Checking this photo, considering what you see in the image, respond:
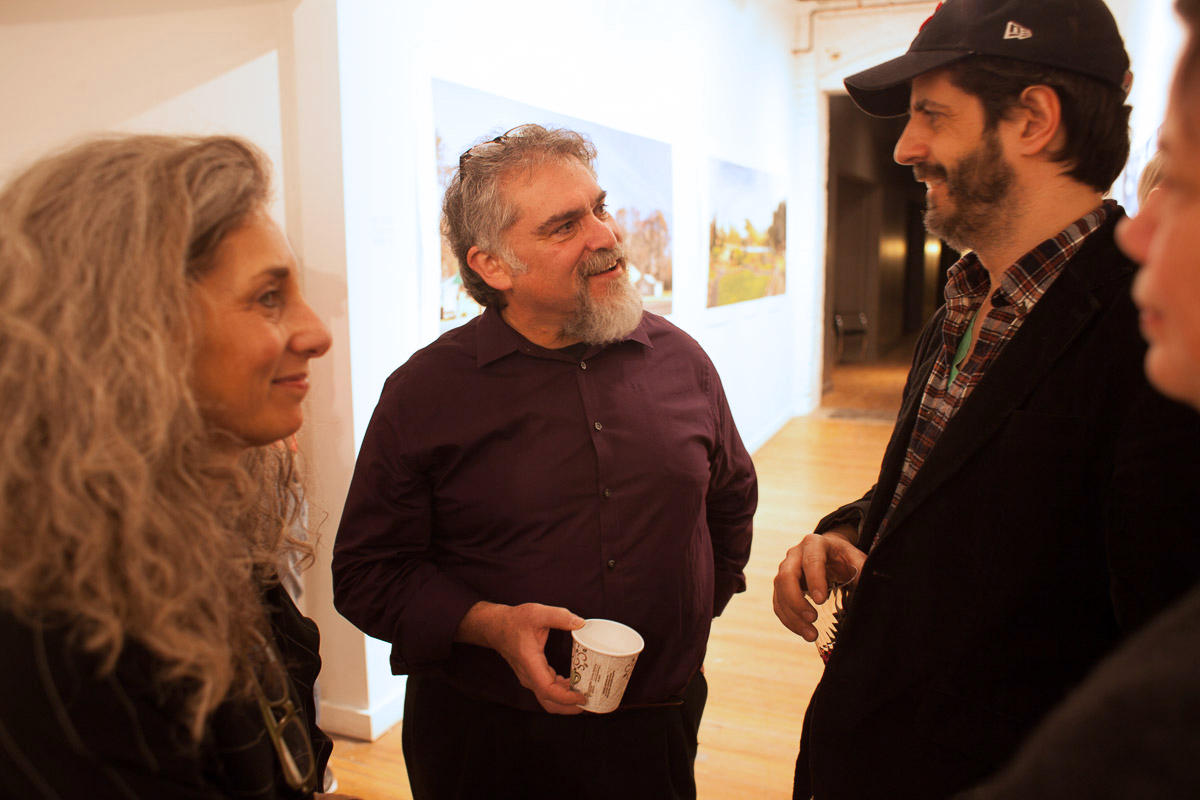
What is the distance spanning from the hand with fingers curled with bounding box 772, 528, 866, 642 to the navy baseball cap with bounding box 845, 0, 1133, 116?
2.79 feet

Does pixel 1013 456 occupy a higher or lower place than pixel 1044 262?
lower

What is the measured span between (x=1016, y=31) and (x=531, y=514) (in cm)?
119

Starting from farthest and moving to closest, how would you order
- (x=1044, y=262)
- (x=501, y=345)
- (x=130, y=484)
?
(x=501, y=345)
(x=1044, y=262)
(x=130, y=484)

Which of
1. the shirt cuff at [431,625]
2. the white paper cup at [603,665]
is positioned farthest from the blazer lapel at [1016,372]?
the shirt cuff at [431,625]

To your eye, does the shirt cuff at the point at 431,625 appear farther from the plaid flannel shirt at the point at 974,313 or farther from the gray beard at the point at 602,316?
the plaid flannel shirt at the point at 974,313

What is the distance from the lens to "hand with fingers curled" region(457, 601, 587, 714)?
145 cm

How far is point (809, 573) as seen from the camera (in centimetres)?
158

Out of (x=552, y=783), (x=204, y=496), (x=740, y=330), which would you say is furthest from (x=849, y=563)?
(x=740, y=330)

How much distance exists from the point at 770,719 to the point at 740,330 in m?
4.45

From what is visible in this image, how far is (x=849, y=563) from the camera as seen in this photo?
1.58m

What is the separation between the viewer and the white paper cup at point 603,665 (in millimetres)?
1374

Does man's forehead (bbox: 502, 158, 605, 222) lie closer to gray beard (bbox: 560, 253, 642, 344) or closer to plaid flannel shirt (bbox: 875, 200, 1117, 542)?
gray beard (bbox: 560, 253, 642, 344)

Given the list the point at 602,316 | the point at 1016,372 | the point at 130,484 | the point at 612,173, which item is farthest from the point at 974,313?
the point at 612,173

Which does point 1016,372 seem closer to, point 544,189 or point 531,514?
point 531,514
